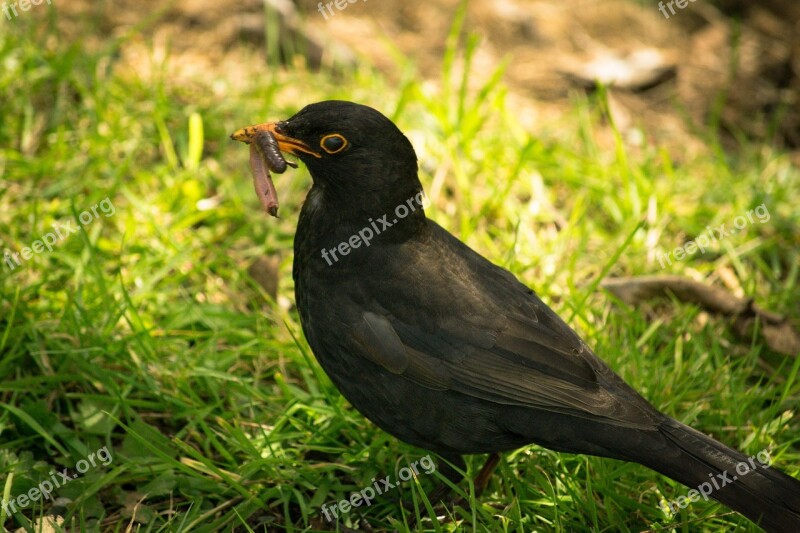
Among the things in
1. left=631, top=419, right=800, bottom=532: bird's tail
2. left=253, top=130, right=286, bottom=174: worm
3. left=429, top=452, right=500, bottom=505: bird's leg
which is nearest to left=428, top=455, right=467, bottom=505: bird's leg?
left=429, top=452, right=500, bottom=505: bird's leg

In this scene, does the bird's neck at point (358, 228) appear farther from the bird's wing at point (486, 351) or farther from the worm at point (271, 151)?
the worm at point (271, 151)

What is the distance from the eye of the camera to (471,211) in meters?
5.29

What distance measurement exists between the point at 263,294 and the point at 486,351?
1.49 meters

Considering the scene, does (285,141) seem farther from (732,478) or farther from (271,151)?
(732,478)

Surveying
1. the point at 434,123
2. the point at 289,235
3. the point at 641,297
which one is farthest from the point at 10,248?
the point at 641,297

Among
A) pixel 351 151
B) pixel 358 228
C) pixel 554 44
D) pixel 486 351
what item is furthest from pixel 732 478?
pixel 554 44

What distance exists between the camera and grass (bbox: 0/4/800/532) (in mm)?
3594

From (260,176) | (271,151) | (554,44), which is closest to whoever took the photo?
(271,151)

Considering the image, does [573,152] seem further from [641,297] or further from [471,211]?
[641,297]

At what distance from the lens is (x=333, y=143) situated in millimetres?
3465

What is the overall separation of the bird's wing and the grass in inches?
16.5

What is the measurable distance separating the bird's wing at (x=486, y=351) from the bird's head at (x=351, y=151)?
30cm

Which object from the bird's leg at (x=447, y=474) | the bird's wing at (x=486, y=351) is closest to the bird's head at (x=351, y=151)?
the bird's wing at (x=486, y=351)

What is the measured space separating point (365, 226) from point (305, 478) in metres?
1.08
